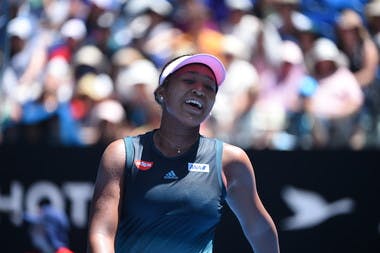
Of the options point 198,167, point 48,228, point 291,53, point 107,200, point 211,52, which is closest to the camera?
point 107,200

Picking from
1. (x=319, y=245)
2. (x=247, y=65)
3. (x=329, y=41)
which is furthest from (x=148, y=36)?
(x=319, y=245)

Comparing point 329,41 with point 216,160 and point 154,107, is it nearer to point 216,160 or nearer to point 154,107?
point 154,107

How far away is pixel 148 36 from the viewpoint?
9539 mm

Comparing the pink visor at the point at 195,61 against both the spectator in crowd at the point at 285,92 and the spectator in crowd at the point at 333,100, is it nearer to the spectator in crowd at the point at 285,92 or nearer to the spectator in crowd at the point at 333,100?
the spectator in crowd at the point at 333,100

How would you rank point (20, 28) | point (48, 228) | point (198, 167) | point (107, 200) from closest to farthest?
1. point (107, 200)
2. point (198, 167)
3. point (48, 228)
4. point (20, 28)

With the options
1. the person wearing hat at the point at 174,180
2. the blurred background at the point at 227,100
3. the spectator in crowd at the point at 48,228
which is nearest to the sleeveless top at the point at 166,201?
the person wearing hat at the point at 174,180

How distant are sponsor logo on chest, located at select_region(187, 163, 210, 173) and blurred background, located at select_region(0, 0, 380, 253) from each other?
369cm

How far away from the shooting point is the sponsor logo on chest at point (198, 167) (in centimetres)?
391

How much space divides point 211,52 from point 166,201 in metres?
5.27

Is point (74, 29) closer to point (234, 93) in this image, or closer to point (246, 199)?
point (234, 93)

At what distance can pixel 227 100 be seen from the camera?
841cm

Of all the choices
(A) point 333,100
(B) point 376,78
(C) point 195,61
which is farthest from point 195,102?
(B) point 376,78

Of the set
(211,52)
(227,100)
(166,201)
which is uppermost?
(166,201)

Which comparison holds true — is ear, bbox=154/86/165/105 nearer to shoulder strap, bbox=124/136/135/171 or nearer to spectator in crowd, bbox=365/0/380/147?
shoulder strap, bbox=124/136/135/171
